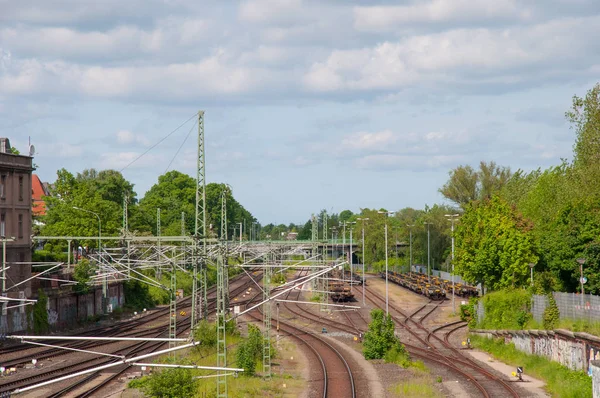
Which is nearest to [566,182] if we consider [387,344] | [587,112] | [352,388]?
[587,112]

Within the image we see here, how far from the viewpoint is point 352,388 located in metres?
36.2

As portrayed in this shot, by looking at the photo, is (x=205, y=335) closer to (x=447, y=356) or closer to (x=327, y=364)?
(x=327, y=364)

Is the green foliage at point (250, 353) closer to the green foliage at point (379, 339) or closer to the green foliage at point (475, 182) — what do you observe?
the green foliage at point (379, 339)

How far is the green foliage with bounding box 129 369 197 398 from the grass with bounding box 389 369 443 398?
9798 mm

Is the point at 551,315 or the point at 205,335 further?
the point at 205,335

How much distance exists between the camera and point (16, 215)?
5762cm

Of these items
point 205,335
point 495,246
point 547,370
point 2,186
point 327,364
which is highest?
point 2,186

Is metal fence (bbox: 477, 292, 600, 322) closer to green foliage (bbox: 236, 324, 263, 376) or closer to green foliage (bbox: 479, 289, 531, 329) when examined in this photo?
green foliage (bbox: 479, 289, 531, 329)

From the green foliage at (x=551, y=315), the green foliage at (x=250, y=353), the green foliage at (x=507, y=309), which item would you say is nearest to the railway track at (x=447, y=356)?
the green foliage at (x=507, y=309)

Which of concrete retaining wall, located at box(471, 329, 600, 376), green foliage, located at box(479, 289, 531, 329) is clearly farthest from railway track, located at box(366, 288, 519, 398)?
green foliage, located at box(479, 289, 531, 329)

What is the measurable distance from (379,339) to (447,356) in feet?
15.5

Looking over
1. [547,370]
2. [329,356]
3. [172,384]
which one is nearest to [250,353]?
[329,356]

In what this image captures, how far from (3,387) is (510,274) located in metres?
35.8

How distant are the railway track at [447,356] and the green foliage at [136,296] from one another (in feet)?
83.6
